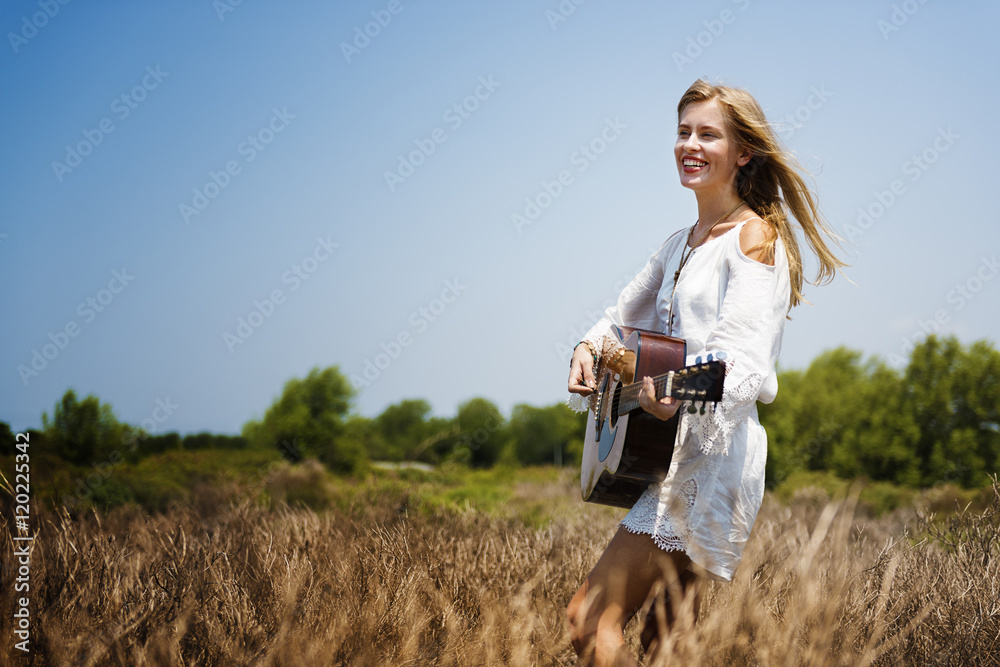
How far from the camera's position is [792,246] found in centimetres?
258

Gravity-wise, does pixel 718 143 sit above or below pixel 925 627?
above

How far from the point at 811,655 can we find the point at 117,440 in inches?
312

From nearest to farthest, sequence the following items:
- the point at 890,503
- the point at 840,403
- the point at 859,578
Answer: the point at 859,578 < the point at 890,503 < the point at 840,403

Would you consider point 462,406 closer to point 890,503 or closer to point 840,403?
point 840,403

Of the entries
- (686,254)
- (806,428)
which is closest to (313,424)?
(686,254)

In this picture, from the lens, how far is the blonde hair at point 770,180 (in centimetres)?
259

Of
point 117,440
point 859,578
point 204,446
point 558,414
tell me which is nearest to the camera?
point 859,578

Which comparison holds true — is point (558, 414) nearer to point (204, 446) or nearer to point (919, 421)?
point (919, 421)

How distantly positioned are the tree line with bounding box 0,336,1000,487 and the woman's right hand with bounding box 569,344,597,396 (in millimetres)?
4347

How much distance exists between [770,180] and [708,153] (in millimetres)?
311

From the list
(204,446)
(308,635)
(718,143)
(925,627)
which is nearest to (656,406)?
(718,143)

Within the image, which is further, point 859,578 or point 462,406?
point 462,406

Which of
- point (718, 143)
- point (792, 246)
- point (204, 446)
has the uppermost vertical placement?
point (718, 143)

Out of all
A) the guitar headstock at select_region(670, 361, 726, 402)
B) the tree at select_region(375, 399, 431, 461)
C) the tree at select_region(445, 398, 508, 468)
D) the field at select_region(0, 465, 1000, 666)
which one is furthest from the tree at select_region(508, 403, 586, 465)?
the guitar headstock at select_region(670, 361, 726, 402)
